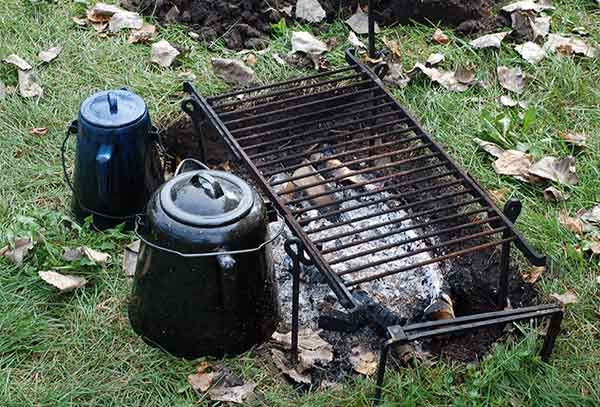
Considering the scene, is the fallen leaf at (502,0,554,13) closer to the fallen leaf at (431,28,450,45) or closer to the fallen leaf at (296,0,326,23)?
the fallen leaf at (431,28,450,45)

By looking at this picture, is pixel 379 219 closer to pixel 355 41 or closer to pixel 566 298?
pixel 566 298

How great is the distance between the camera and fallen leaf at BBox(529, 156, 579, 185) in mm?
3430

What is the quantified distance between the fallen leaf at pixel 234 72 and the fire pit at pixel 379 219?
4.5 inches

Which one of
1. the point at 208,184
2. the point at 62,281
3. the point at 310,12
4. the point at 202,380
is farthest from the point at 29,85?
the point at 202,380

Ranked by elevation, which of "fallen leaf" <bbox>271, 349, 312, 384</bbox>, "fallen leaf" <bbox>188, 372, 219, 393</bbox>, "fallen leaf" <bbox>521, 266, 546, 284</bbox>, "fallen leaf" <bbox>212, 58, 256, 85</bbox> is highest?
"fallen leaf" <bbox>212, 58, 256, 85</bbox>

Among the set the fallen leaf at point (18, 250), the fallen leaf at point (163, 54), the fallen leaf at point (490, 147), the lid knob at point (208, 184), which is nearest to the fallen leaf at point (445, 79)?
the fallen leaf at point (490, 147)

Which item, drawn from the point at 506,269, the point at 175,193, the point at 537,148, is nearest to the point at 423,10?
the point at 537,148

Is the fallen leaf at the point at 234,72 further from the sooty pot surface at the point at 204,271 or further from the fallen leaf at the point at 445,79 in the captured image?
the sooty pot surface at the point at 204,271

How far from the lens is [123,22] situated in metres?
4.23

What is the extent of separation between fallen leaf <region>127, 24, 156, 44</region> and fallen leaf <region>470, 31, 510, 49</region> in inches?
61.8

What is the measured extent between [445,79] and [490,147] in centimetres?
53

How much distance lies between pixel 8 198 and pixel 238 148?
38.5 inches

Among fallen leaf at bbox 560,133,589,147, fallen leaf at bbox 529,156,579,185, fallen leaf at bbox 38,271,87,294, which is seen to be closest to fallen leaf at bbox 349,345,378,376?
fallen leaf at bbox 38,271,87,294

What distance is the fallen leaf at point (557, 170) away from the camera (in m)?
3.43
